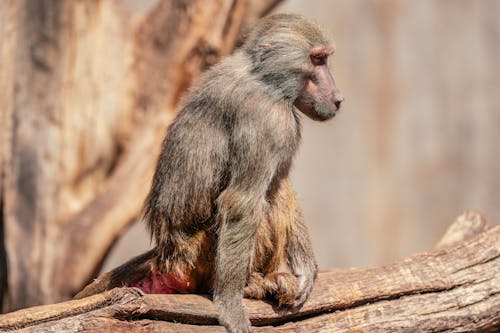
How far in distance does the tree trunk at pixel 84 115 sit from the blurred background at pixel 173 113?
0.01 m

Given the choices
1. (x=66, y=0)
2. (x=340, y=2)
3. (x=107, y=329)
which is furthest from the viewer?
(x=340, y=2)

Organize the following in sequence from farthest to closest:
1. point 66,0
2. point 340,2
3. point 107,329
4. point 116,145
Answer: point 340,2 < point 116,145 < point 66,0 < point 107,329

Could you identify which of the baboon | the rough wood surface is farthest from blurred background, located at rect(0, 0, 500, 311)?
the rough wood surface

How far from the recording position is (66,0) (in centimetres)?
Result: 764

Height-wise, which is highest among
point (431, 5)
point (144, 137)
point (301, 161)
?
point (431, 5)

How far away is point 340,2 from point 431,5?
1.12m

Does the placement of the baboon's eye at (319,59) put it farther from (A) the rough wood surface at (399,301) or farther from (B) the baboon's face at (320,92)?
(A) the rough wood surface at (399,301)

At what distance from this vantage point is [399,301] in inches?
214

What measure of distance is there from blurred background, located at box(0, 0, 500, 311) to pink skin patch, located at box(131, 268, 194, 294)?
1710 mm

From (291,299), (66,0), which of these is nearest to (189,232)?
(291,299)

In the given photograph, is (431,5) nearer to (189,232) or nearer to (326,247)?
(326,247)

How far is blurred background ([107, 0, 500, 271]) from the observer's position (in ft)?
35.4

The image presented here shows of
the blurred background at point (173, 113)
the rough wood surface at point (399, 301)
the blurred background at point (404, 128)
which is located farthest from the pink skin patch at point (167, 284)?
the blurred background at point (404, 128)

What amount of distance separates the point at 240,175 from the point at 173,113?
2.69 meters
